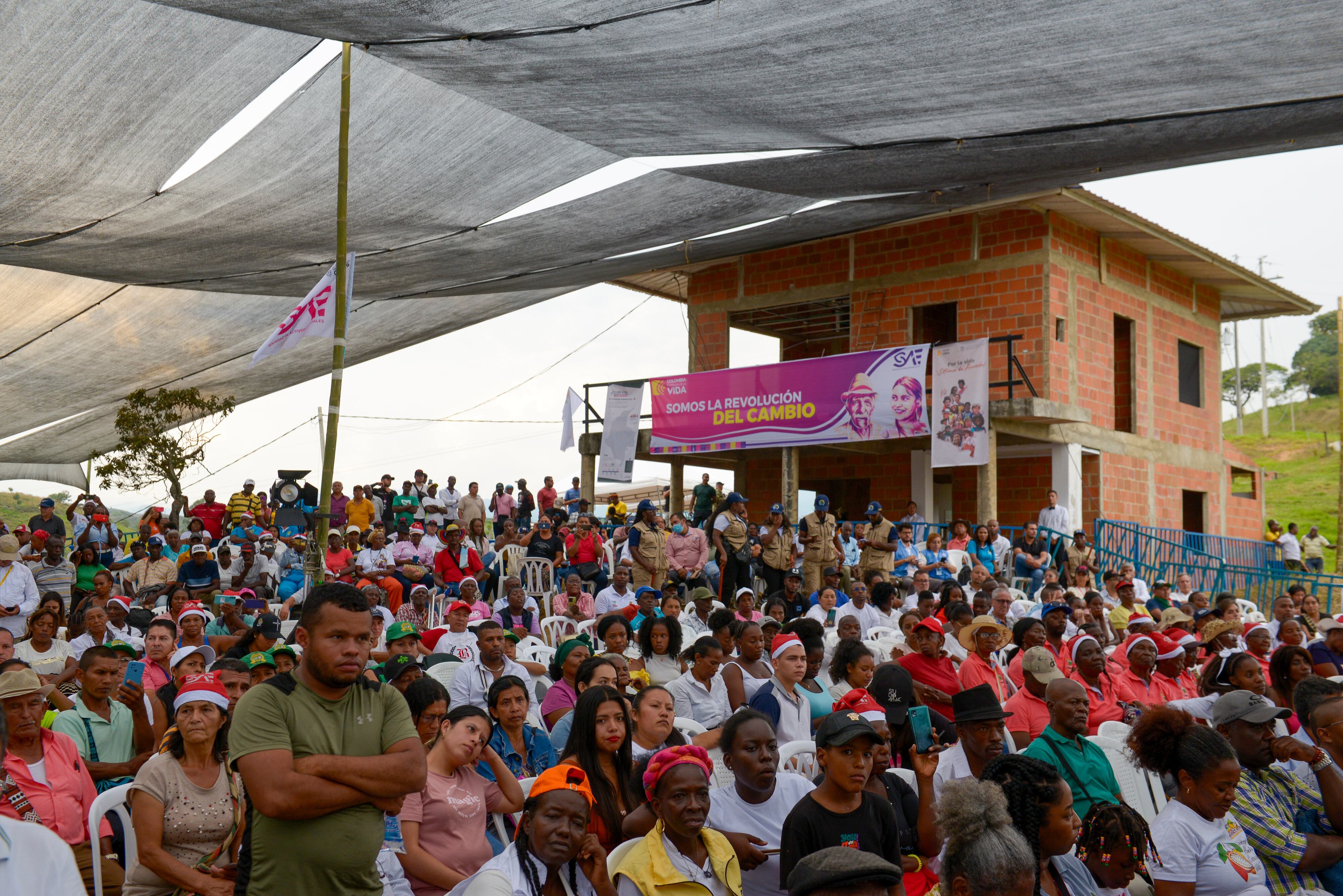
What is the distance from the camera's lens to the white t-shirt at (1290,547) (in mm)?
18484

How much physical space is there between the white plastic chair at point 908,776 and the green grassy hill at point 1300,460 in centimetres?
3017

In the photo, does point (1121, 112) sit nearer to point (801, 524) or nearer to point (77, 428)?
point (801, 524)

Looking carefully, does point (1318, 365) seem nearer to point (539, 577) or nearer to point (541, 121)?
point (539, 577)

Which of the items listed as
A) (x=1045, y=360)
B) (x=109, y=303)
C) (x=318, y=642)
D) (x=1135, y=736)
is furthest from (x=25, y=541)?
(x=1045, y=360)

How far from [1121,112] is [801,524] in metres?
7.13

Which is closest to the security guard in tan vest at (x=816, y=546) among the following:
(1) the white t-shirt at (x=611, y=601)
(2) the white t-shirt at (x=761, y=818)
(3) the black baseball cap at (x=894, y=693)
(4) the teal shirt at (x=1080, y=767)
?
(1) the white t-shirt at (x=611, y=601)

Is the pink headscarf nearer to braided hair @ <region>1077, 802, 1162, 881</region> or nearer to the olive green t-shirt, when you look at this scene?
the olive green t-shirt

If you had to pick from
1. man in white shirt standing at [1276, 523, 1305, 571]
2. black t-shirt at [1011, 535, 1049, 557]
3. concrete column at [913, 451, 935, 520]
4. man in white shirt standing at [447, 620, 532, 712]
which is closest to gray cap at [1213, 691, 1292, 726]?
man in white shirt standing at [447, 620, 532, 712]

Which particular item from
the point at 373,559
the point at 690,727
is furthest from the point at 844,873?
the point at 373,559

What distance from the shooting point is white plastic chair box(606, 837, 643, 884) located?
3395 mm

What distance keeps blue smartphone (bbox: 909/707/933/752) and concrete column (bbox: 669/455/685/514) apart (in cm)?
1489

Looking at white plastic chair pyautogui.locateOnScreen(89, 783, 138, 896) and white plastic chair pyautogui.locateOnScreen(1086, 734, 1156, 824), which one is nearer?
white plastic chair pyautogui.locateOnScreen(89, 783, 138, 896)

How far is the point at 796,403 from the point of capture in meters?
15.9

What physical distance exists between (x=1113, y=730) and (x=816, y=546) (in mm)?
7541
